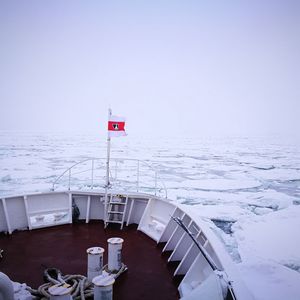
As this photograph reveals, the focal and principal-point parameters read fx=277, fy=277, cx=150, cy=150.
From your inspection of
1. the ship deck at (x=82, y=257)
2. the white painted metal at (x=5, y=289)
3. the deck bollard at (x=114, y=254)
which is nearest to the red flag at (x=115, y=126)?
the ship deck at (x=82, y=257)

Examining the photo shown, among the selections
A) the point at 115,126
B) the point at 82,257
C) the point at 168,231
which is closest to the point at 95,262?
the point at 82,257

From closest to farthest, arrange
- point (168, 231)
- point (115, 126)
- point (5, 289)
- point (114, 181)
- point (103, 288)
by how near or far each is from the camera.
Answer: point (5, 289) → point (103, 288) → point (168, 231) → point (115, 126) → point (114, 181)

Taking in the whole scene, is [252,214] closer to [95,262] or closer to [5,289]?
[95,262]

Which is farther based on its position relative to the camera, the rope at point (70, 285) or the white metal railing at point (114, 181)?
the white metal railing at point (114, 181)

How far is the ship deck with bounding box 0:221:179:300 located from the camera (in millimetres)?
2924

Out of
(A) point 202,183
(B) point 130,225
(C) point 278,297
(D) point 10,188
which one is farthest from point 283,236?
(D) point 10,188

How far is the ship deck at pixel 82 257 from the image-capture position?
2.92 m

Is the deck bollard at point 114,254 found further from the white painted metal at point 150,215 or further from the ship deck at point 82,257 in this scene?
the white painted metal at point 150,215

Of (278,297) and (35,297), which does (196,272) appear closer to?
(35,297)

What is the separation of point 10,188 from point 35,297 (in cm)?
1166

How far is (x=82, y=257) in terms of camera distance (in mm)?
3578

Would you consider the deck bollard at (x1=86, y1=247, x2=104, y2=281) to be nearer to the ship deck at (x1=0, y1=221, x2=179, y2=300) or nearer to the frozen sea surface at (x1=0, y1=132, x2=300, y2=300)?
the ship deck at (x1=0, y1=221, x2=179, y2=300)

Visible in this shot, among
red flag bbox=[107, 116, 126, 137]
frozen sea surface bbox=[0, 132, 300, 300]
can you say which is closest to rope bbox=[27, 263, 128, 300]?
red flag bbox=[107, 116, 126, 137]

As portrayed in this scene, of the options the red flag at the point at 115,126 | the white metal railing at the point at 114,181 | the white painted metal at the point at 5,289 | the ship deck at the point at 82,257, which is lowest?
the white metal railing at the point at 114,181
